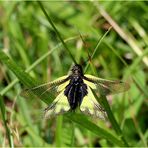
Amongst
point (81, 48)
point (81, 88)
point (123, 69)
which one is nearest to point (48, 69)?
point (81, 48)

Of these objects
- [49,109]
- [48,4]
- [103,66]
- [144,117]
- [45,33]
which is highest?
[48,4]

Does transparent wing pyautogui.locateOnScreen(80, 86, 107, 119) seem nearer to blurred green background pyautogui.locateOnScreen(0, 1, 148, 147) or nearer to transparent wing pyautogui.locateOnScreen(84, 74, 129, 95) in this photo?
transparent wing pyautogui.locateOnScreen(84, 74, 129, 95)

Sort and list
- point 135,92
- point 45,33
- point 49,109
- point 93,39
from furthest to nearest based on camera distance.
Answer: point 45,33 → point 93,39 → point 135,92 → point 49,109

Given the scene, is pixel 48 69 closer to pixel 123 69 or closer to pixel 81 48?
pixel 81 48

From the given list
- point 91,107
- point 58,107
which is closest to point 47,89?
point 58,107

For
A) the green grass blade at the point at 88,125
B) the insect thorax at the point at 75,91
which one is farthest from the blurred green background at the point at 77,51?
the insect thorax at the point at 75,91

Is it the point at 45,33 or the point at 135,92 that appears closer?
the point at 135,92

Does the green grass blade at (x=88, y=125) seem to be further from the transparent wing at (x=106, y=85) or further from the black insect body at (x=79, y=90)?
the transparent wing at (x=106, y=85)

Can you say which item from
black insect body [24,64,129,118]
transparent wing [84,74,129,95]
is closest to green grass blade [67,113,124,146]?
black insect body [24,64,129,118]
